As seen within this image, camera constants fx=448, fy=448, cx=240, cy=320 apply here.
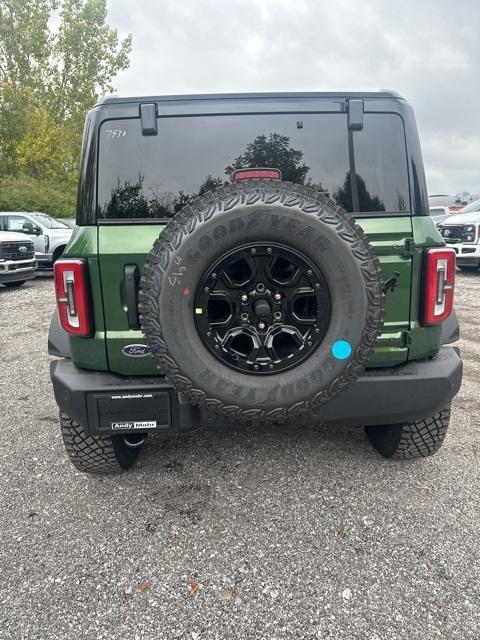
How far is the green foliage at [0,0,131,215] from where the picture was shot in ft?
69.7

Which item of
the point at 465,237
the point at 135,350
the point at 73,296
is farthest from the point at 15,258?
the point at 465,237

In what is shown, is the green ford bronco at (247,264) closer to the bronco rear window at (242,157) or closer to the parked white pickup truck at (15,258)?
the bronco rear window at (242,157)

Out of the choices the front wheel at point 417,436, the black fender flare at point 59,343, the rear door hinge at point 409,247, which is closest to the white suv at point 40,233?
the black fender flare at point 59,343

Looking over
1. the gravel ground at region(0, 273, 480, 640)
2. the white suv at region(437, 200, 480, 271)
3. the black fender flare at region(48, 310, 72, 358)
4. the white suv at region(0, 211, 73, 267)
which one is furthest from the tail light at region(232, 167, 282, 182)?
the white suv at region(0, 211, 73, 267)

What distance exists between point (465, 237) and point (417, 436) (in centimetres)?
940

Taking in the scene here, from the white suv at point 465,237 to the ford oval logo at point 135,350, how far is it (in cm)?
1007

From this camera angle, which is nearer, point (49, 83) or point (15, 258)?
point (15, 258)

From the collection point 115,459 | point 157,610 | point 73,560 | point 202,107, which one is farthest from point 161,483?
point 202,107

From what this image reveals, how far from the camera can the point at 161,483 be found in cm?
264

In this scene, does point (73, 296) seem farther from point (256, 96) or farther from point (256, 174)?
point (256, 96)

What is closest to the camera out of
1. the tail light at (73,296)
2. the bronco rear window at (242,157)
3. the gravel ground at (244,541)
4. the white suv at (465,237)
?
the gravel ground at (244,541)

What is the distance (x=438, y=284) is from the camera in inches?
86.4

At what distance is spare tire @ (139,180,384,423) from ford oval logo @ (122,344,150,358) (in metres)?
0.29

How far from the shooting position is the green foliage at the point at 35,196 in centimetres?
1936
